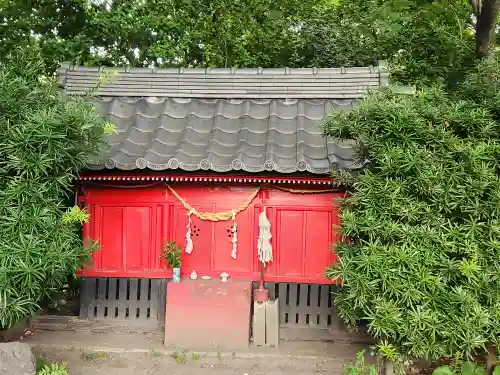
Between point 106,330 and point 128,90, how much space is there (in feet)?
14.5

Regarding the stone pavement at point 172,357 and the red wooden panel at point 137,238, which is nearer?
the stone pavement at point 172,357

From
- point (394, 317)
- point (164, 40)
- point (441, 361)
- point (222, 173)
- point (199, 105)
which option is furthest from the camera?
point (164, 40)

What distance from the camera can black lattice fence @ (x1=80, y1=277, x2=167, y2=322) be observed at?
25.9 ft

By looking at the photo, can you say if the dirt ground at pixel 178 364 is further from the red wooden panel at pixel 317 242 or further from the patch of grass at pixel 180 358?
the red wooden panel at pixel 317 242

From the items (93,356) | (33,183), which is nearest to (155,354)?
(93,356)

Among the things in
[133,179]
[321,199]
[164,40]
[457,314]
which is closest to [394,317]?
[457,314]

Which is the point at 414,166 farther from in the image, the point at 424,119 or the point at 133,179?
the point at 133,179

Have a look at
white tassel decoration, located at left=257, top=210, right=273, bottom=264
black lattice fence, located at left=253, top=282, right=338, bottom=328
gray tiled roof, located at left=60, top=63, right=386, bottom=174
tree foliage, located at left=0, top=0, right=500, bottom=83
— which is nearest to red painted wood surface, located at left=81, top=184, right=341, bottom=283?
white tassel decoration, located at left=257, top=210, right=273, bottom=264

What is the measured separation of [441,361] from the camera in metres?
5.98

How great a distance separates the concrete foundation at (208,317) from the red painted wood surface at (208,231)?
551 mm

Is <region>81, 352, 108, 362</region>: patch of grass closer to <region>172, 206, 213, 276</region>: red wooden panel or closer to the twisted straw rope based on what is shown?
<region>172, 206, 213, 276</region>: red wooden panel

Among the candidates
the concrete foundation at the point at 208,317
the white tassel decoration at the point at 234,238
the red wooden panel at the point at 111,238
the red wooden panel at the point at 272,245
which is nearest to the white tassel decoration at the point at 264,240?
the red wooden panel at the point at 272,245

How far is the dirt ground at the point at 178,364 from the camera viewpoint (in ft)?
20.4

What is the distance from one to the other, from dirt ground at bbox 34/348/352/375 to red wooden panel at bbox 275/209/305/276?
1416 millimetres
